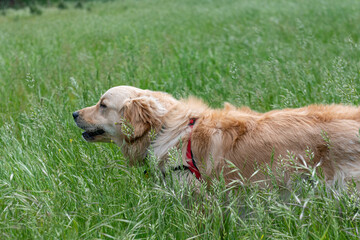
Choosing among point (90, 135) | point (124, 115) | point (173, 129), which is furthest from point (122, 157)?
point (173, 129)

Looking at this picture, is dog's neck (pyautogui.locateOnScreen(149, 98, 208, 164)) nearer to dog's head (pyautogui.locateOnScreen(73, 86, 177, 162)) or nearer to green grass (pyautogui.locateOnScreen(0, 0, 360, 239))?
dog's head (pyautogui.locateOnScreen(73, 86, 177, 162))

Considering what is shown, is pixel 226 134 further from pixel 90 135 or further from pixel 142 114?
pixel 90 135

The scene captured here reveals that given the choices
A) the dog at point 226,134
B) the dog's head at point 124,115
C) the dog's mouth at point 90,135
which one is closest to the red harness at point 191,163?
the dog at point 226,134

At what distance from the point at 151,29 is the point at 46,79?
604 centimetres

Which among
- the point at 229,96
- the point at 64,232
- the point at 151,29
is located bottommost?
the point at 151,29

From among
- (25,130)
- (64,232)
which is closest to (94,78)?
(25,130)

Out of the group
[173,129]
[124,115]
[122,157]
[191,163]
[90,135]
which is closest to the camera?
[191,163]

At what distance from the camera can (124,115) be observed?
318 cm

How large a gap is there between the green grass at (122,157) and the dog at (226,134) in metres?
0.18

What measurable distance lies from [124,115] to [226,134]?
2.74 feet

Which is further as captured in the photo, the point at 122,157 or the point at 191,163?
the point at 122,157

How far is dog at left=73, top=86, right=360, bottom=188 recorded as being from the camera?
2.59 metres

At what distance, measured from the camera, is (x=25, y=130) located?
12.9ft

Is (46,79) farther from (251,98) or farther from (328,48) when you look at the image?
(328,48)
